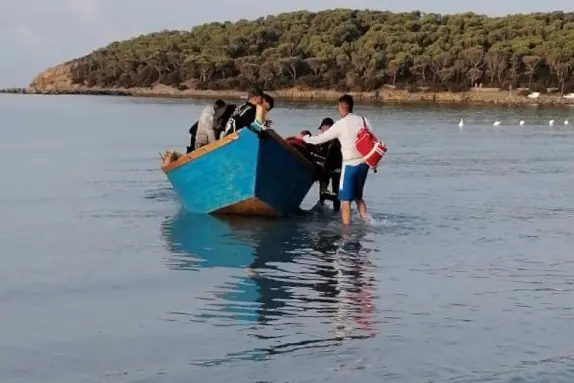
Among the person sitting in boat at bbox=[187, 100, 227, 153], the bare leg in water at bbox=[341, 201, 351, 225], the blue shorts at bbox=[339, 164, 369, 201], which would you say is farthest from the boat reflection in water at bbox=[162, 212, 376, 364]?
the person sitting in boat at bbox=[187, 100, 227, 153]

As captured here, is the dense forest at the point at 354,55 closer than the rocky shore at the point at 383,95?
No

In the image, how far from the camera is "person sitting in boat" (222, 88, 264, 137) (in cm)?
1353

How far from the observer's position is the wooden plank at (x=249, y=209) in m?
14.0

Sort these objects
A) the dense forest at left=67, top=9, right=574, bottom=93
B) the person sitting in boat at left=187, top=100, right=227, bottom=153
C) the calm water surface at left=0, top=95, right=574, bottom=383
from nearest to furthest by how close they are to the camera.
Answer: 1. the calm water surface at left=0, top=95, right=574, bottom=383
2. the person sitting in boat at left=187, top=100, right=227, bottom=153
3. the dense forest at left=67, top=9, right=574, bottom=93

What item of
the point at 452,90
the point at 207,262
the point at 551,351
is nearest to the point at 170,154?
the point at 207,262

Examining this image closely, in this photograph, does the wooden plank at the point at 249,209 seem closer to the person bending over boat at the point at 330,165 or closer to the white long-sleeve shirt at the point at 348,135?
the person bending over boat at the point at 330,165

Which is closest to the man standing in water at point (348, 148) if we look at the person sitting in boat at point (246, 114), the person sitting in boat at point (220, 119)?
the person sitting in boat at point (246, 114)

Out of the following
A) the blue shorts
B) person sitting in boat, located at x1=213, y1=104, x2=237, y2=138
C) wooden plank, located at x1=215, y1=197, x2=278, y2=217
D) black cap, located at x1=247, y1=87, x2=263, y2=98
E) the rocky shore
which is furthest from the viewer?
the rocky shore

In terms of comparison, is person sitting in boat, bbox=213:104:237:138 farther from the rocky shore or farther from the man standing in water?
the rocky shore

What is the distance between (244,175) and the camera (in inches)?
542

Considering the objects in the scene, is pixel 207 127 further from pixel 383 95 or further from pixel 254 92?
pixel 383 95

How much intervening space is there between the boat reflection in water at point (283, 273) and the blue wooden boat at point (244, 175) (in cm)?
24

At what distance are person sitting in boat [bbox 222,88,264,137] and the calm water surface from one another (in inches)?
54.4

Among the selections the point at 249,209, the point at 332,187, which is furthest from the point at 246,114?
the point at 332,187
